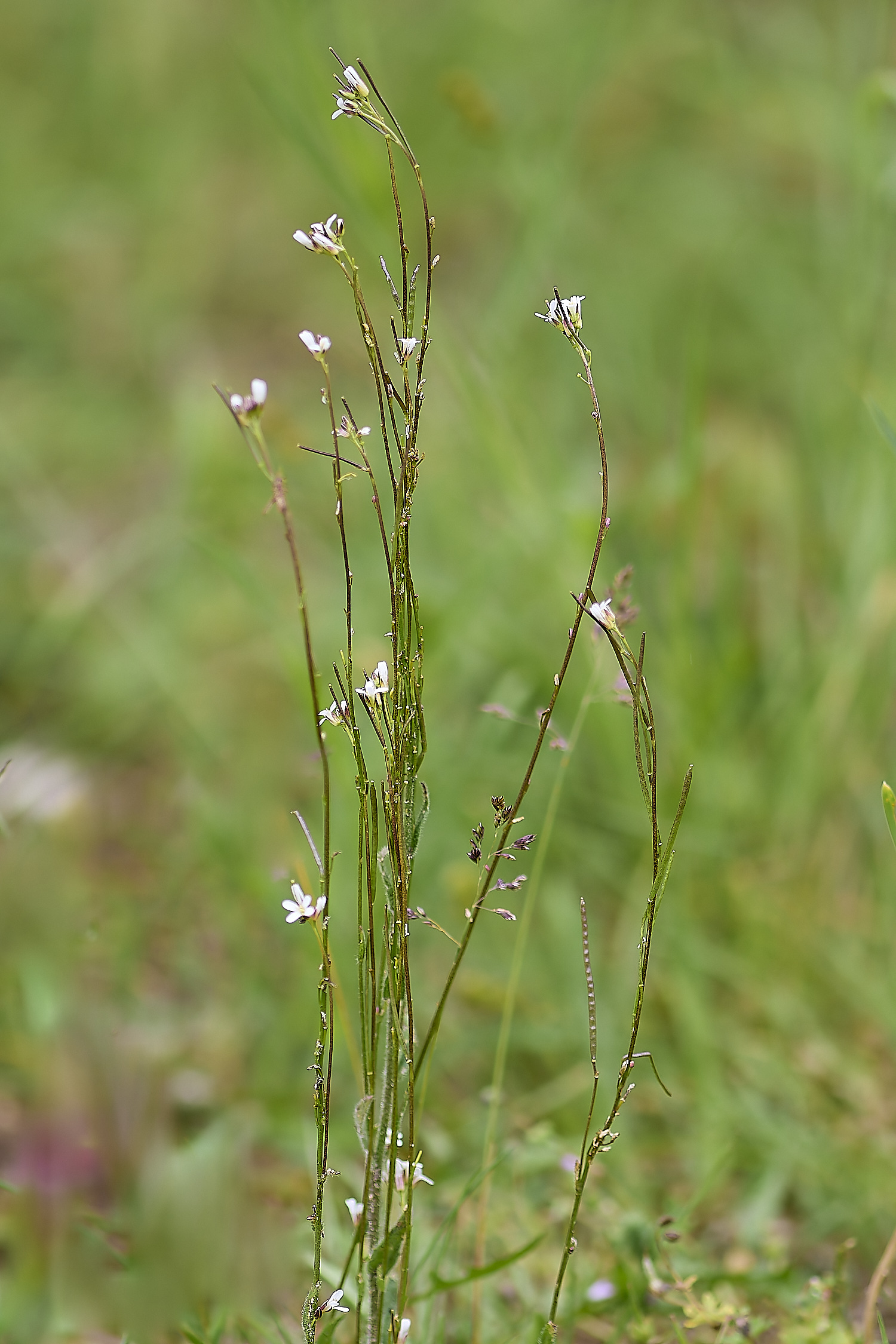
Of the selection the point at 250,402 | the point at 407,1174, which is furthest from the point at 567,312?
the point at 407,1174

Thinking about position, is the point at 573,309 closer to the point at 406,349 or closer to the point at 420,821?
the point at 406,349

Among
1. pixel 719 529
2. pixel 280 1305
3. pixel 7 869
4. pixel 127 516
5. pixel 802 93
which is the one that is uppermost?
pixel 802 93

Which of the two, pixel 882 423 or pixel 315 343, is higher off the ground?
pixel 882 423

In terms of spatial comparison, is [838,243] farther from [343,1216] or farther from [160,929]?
[343,1216]

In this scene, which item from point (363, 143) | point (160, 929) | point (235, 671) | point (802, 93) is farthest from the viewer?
point (802, 93)

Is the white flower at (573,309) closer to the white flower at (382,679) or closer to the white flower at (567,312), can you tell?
the white flower at (567,312)

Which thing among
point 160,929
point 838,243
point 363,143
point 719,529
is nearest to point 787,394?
point 838,243
